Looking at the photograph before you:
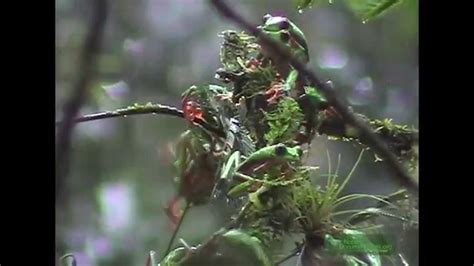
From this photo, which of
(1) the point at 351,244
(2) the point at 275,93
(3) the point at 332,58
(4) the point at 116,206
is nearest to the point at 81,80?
(4) the point at 116,206

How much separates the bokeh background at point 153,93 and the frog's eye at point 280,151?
50 mm

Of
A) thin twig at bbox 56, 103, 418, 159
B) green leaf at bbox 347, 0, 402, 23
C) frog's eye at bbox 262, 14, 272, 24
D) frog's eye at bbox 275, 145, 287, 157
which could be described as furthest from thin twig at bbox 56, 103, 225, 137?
green leaf at bbox 347, 0, 402, 23

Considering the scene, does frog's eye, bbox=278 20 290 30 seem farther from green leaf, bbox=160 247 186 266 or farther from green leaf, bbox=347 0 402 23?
green leaf, bbox=160 247 186 266

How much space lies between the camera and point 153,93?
1070mm

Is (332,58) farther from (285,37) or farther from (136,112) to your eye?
(136,112)

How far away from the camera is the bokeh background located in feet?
3.45

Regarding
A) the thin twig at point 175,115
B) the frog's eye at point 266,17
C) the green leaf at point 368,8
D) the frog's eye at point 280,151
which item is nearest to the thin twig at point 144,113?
the thin twig at point 175,115

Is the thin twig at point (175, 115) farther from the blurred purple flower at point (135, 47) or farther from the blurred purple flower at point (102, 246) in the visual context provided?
the blurred purple flower at point (102, 246)

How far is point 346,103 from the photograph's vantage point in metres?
1.06

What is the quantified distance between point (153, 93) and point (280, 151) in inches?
9.9
